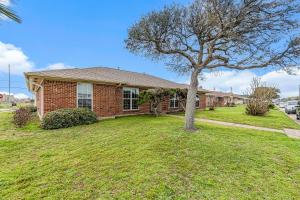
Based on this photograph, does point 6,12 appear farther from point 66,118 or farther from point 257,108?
point 257,108

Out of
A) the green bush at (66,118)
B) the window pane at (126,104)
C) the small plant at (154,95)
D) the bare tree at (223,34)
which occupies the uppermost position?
the bare tree at (223,34)

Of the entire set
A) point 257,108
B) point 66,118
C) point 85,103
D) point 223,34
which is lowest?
point 66,118

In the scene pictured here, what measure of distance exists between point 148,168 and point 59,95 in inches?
360

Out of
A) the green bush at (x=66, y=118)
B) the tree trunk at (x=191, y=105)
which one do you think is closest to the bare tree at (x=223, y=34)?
the tree trunk at (x=191, y=105)

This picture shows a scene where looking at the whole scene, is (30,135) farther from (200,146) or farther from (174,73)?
(174,73)

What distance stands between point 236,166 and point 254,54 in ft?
18.9

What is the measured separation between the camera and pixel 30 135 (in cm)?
827

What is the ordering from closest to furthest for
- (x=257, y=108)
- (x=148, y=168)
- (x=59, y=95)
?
(x=148, y=168)
(x=59, y=95)
(x=257, y=108)

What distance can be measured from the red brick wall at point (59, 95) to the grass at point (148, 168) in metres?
3.89

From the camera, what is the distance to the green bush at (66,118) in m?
9.73

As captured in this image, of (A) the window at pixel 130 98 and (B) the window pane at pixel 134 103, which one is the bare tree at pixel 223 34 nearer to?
(A) the window at pixel 130 98

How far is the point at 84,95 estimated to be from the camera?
12.6 meters

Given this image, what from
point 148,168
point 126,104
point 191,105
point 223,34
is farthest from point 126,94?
point 148,168

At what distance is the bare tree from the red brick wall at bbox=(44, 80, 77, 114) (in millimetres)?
5047
